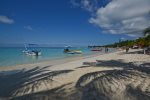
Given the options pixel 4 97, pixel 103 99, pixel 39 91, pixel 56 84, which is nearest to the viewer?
pixel 103 99

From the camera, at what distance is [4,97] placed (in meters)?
5.84

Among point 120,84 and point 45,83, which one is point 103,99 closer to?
point 120,84

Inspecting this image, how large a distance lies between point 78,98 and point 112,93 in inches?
49.1

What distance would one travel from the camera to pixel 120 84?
6.86 meters

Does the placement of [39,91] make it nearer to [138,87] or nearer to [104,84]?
[104,84]

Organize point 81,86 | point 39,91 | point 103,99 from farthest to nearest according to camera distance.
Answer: point 81,86, point 39,91, point 103,99

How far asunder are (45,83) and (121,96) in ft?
11.1

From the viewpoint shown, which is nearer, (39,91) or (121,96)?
(121,96)

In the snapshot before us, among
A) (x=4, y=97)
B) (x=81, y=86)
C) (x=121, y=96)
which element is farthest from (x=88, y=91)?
(x=4, y=97)

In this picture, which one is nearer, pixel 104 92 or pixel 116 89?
pixel 104 92

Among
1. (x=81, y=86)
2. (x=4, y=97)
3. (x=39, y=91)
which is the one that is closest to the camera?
(x=4, y=97)

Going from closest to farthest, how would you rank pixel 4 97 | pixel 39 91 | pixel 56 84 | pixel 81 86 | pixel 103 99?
pixel 103 99, pixel 4 97, pixel 39 91, pixel 81 86, pixel 56 84

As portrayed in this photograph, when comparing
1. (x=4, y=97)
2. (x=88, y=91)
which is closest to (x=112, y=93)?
(x=88, y=91)

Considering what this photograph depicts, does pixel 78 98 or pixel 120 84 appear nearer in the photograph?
pixel 78 98
